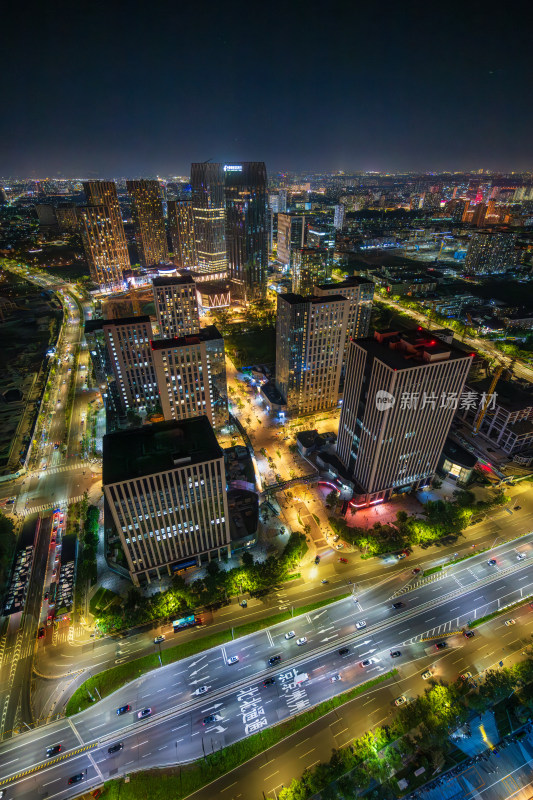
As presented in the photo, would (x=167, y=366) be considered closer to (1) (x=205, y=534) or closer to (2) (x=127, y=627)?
(1) (x=205, y=534)

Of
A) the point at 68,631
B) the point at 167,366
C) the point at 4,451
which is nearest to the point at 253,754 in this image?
the point at 68,631

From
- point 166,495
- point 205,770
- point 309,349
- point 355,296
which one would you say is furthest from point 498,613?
point 355,296

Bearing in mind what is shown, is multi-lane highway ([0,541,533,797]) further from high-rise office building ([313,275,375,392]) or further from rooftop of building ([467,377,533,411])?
high-rise office building ([313,275,375,392])

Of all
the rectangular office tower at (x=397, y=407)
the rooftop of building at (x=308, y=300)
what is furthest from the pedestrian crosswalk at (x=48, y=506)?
the rooftop of building at (x=308, y=300)

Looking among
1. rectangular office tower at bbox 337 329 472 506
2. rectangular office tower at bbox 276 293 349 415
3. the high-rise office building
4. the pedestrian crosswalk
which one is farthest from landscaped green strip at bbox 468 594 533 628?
the pedestrian crosswalk

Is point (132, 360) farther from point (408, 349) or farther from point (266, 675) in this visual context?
point (266, 675)

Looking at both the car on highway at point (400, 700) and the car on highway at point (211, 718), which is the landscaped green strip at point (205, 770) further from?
the car on highway at point (400, 700)
